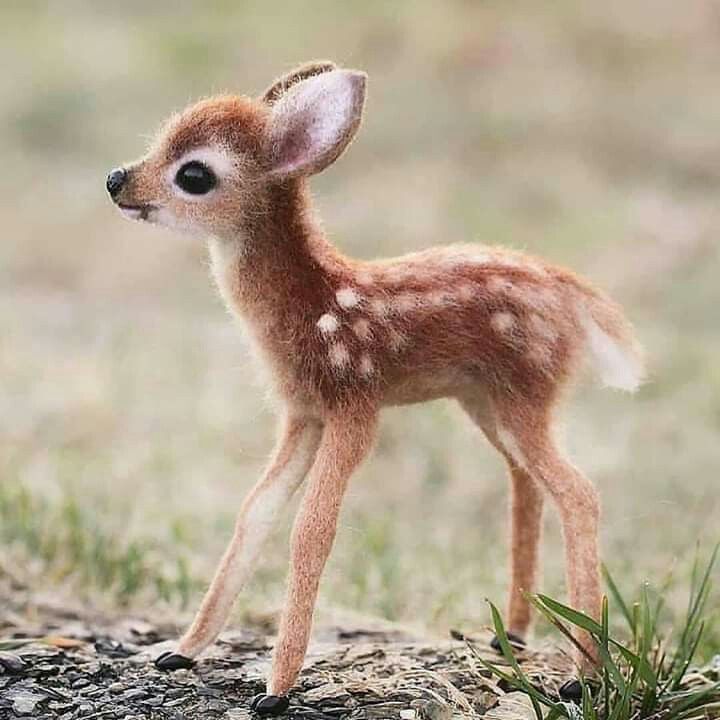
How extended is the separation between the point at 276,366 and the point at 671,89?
666cm

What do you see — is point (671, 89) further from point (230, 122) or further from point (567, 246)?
point (230, 122)

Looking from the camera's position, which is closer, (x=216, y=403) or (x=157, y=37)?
(x=216, y=403)

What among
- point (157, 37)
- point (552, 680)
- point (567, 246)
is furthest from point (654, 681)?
point (157, 37)

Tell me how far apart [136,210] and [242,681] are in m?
0.69

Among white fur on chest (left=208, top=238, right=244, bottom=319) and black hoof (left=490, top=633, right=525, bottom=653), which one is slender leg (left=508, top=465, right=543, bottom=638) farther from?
white fur on chest (left=208, top=238, right=244, bottom=319)

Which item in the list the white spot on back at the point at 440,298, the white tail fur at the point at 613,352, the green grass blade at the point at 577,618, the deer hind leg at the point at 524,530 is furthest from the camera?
the deer hind leg at the point at 524,530

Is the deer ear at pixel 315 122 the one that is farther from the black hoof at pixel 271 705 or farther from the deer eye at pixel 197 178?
the black hoof at pixel 271 705

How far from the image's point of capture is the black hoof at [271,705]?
195 cm

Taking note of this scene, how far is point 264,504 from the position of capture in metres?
2.09

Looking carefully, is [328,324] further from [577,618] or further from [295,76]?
[577,618]

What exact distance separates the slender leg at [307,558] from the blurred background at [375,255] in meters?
0.19

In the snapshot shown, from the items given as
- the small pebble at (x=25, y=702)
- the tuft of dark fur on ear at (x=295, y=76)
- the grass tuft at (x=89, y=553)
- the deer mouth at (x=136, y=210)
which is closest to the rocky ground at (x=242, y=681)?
the small pebble at (x=25, y=702)

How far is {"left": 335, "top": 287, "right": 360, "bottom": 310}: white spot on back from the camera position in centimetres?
200

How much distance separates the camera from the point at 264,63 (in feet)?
28.5
